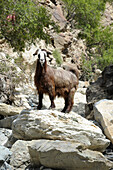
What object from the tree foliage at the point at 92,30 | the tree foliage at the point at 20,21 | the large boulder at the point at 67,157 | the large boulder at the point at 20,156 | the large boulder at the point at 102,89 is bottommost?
the large boulder at the point at 20,156

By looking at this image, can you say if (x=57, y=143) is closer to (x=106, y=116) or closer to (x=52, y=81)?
(x=52, y=81)

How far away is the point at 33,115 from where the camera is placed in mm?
5195

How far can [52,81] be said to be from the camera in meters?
5.47

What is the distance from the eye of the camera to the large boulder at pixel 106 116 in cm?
545

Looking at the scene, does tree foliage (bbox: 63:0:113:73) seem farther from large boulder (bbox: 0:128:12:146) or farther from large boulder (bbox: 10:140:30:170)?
large boulder (bbox: 10:140:30:170)

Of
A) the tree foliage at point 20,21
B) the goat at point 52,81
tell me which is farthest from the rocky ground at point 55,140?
the tree foliage at point 20,21

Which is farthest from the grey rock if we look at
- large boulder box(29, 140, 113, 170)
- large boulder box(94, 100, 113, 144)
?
large boulder box(94, 100, 113, 144)

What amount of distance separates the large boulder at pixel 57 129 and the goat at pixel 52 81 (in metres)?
0.55

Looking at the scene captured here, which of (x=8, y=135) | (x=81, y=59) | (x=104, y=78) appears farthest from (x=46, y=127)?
(x=81, y=59)

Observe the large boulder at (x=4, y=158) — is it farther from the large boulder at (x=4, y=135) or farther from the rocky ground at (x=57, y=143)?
the large boulder at (x=4, y=135)

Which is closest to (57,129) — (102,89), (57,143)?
(57,143)

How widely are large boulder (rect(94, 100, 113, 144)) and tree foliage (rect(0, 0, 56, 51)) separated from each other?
127 inches

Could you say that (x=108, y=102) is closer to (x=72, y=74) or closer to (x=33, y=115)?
(x=72, y=74)

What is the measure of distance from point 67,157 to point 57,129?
871mm
